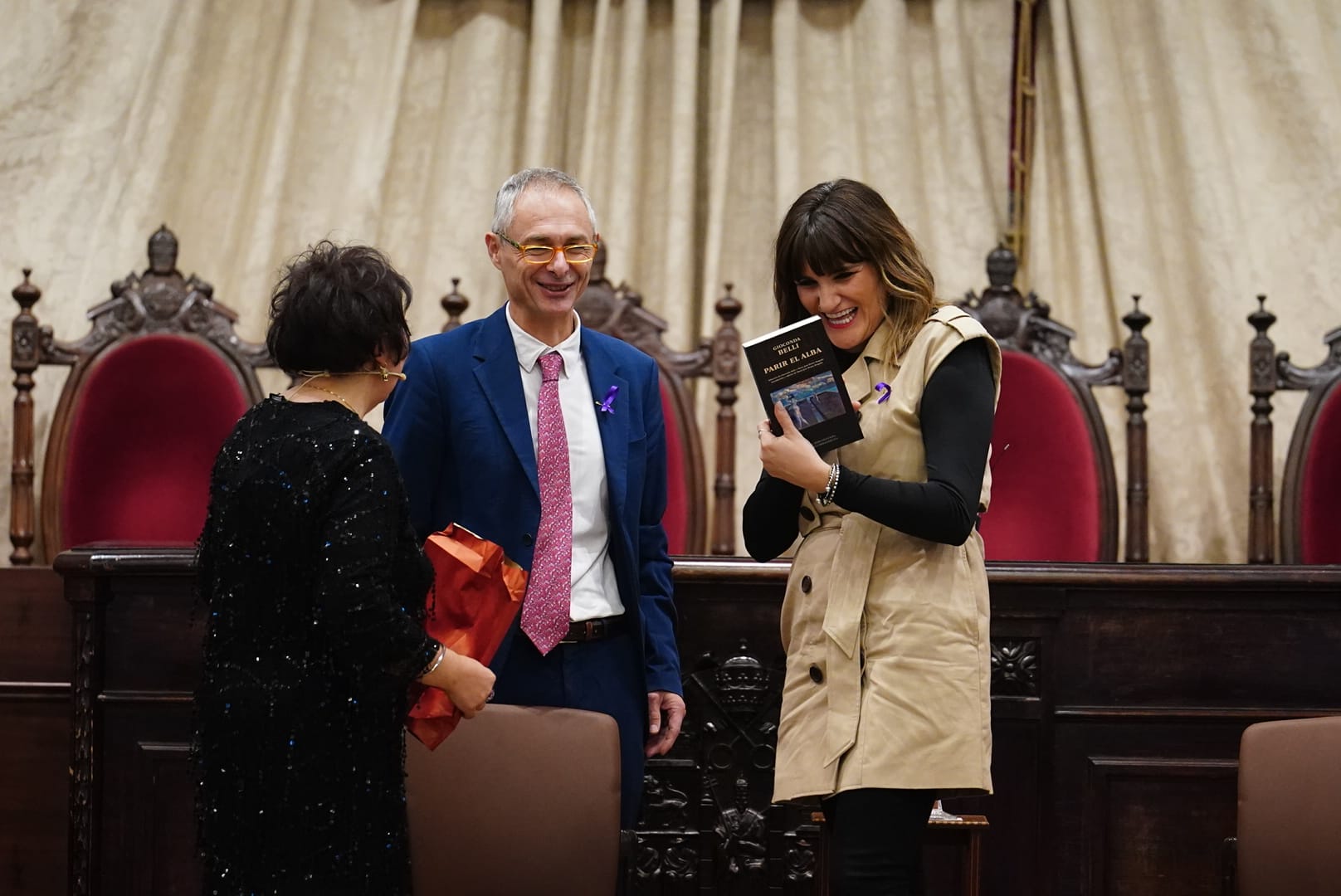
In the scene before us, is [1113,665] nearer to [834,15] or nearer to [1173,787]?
[1173,787]

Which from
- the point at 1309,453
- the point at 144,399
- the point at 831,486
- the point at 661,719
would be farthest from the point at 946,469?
the point at 144,399

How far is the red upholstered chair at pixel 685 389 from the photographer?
13.4ft

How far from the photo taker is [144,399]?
416cm

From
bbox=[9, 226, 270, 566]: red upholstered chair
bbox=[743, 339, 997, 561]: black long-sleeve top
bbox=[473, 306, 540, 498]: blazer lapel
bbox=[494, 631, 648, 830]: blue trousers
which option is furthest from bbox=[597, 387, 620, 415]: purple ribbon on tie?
bbox=[9, 226, 270, 566]: red upholstered chair

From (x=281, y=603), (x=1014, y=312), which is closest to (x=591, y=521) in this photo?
(x=281, y=603)

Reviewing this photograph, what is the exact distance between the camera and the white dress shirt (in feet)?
7.02

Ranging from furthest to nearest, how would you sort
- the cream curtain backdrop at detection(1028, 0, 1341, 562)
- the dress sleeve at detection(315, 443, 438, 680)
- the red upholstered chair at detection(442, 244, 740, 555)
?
1. the cream curtain backdrop at detection(1028, 0, 1341, 562)
2. the red upholstered chair at detection(442, 244, 740, 555)
3. the dress sleeve at detection(315, 443, 438, 680)

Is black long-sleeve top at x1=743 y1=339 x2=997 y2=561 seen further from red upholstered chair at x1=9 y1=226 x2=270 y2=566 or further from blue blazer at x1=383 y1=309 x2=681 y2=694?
red upholstered chair at x1=9 y1=226 x2=270 y2=566

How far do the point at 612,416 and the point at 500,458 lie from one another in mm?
199

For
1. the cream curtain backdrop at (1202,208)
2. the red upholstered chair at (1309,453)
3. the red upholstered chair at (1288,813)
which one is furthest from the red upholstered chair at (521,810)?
the cream curtain backdrop at (1202,208)

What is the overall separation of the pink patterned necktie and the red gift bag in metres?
Answer: 0.20

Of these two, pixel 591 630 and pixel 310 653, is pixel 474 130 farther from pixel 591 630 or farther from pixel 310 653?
pixel 310 653

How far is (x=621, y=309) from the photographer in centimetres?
416

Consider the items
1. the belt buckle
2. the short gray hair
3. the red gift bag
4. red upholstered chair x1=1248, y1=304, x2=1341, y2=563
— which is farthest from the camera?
red upholstered chair x1=1248, y1=304, x2=1341, y2=563
